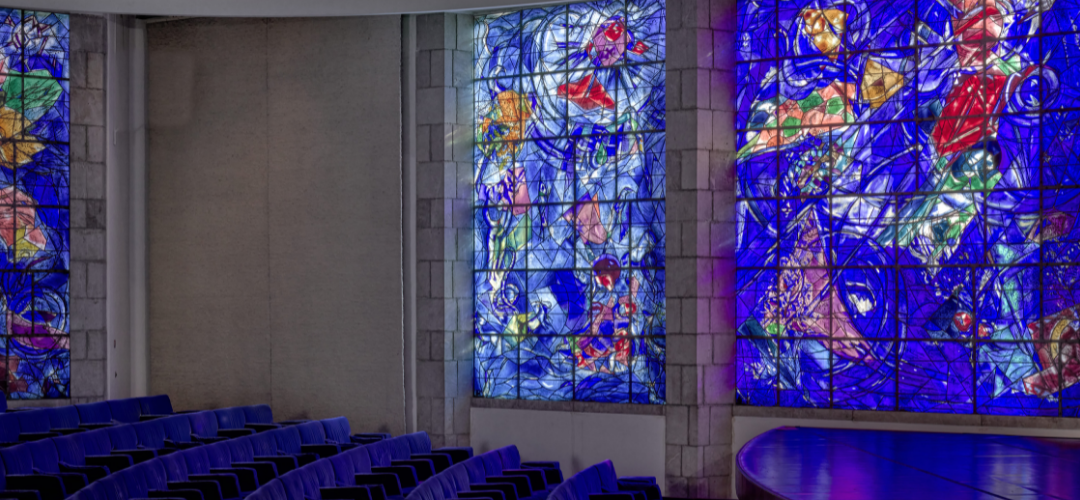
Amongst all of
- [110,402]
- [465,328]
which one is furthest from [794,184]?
[110,402]

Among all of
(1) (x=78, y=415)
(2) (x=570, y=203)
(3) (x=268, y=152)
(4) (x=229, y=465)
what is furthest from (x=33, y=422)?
(2) (x=570, y=203)

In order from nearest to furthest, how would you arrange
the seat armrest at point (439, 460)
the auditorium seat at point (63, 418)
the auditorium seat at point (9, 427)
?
the seat armrest at point (439, 460), the auditorium seat at point (9, 427), the auditorium seat at point (63, 418)

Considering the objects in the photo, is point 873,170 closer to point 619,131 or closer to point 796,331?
point 796,331

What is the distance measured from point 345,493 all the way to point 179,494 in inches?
38.3

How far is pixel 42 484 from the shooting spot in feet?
22.5

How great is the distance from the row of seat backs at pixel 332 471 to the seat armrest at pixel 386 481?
8.3 inches

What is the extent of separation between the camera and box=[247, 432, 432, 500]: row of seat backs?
6.62 metres

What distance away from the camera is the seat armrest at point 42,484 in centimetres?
681

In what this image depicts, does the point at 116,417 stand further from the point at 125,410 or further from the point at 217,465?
the point at 217,465

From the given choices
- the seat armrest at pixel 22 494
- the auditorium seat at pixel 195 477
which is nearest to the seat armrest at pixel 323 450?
the auditorium seat at pixel 195 477

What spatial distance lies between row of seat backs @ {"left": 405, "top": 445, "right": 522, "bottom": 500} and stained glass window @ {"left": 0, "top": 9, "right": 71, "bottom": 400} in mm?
6040

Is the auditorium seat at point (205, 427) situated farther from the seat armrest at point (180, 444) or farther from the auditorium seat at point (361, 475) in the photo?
the auditorium seat at point (361, 475)

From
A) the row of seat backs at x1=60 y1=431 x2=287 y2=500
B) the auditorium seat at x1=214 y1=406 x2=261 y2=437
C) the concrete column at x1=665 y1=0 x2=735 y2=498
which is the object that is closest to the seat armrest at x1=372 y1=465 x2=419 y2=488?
the row of seat backs at x1=60 y1=431 x2=287 y2=500

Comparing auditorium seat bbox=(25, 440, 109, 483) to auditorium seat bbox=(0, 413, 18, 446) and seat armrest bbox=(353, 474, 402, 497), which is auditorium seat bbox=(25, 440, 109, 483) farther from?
seat armrest bbox=(353, 474, 402, 497)
